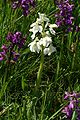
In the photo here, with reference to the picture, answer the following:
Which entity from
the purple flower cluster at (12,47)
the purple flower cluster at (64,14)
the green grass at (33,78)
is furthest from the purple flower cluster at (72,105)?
the purple flower cluster at (64,14)

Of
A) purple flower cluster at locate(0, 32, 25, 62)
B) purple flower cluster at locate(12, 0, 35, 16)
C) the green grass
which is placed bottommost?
the green grass

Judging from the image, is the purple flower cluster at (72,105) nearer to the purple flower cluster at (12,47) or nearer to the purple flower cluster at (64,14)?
the purple flower cluster at (12,47)

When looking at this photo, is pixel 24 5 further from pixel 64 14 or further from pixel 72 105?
pixel 72 105

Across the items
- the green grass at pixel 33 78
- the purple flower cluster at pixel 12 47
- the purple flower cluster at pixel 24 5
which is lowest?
the green grass at pixel 33 78

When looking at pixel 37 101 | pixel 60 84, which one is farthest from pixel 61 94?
pixel 37 101

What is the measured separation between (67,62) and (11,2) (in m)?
0.82

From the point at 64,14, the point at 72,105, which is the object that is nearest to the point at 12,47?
the point at 64,14

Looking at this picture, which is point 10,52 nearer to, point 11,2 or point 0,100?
point 0,100

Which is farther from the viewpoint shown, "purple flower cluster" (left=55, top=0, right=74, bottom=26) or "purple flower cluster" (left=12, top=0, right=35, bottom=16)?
"purple flower cluster" (left=12, top=0, right=35, bottom=16)

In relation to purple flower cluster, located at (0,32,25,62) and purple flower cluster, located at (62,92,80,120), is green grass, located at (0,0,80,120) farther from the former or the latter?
purple flower cluster, located at (62,92,80,120)

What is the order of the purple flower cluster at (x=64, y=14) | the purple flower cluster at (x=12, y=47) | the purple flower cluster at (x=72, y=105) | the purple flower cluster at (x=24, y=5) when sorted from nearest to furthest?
the purple flower cluster at (x=72, y=105) → the purple flower cluster at (x=12, y=47) → the purple flower cluster at (x=64, y=14) → the purple flower cluster at (x=24, y=5)

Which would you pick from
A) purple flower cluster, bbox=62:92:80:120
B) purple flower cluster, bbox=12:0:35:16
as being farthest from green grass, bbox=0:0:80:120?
purple flower cluster, bbox=62:92:80:120

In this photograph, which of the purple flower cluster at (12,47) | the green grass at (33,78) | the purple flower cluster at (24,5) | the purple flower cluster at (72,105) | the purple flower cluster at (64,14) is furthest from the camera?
the purple flower cluster at (24,5)

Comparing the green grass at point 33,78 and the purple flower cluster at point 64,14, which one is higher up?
the purple flower cluster at point 64,14
